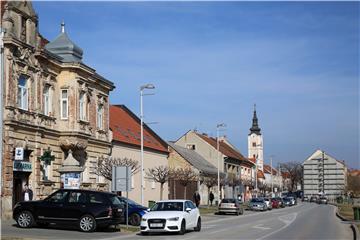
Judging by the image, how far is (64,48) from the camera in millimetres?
40812

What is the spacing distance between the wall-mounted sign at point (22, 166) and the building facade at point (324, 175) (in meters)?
49.0

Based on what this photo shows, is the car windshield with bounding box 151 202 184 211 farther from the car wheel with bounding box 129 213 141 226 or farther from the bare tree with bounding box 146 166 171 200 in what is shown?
the bare tree with bounding box 146 166 171 200

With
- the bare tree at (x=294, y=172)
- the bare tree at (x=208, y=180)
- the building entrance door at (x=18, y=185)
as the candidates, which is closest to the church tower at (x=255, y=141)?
the bare tree at (x=294, y=172)

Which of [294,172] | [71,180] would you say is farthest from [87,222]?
[294,172]

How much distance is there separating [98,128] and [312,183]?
4028 centimetres

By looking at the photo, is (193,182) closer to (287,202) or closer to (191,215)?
(287,202)

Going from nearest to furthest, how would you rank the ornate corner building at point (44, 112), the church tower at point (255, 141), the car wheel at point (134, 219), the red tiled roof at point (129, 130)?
the car wheel at point (134, 219) → the ornate corner building at point (44, 112) → the red tiled roof at point (129, 130) → the church tower at point (255, 141)

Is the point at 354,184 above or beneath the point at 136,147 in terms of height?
beneath

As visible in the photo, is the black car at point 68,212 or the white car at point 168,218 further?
the black car at point 68,212

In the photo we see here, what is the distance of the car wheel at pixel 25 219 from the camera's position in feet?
83.3

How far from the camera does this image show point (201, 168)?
76688 millimetres

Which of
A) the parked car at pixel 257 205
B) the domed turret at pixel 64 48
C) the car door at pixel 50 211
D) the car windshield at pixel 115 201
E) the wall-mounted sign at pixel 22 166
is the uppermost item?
the domed turret at pixel 64 48

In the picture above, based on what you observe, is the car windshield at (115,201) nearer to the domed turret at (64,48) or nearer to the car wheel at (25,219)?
the car wheel at (25,219)

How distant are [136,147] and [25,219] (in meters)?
28.8
